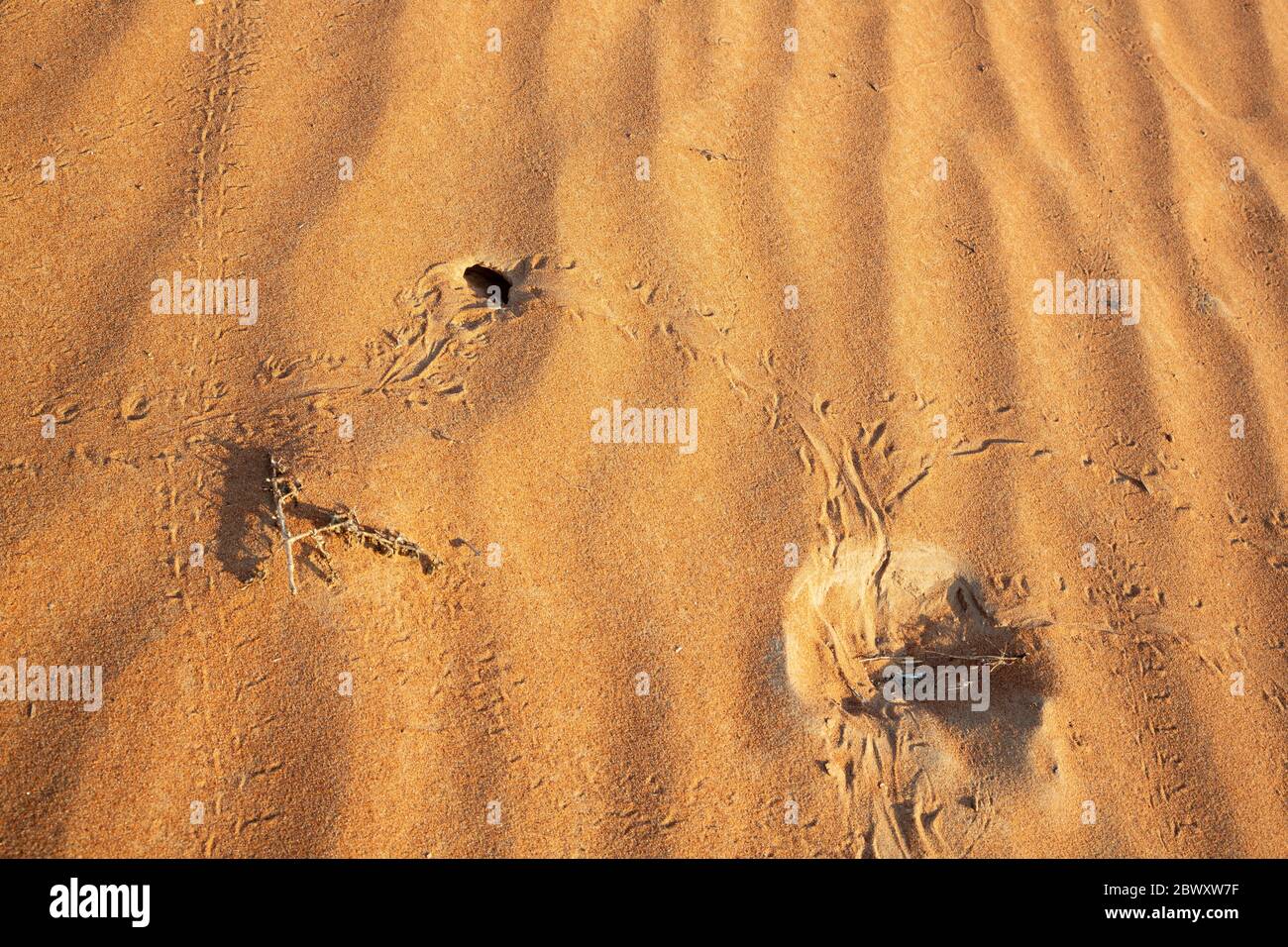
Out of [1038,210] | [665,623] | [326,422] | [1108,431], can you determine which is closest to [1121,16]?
[1038,210]

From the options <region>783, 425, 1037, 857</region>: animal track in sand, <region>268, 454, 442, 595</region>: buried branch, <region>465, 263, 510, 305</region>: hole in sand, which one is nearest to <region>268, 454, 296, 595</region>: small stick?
<region>268, 454, 442, 595</region>: buried branch

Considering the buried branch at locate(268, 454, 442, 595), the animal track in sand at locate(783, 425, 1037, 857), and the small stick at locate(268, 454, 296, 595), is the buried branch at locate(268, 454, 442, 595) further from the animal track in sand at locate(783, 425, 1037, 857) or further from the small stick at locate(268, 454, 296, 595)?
the animal track in sand at locate(783, 425, 1037, 857)

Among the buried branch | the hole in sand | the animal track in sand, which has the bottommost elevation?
the animal track in sand

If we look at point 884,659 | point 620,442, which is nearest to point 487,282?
point 620,442

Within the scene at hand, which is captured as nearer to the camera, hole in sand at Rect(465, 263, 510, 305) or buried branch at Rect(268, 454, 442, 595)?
buried branch at Rect(268, 454, 442, 595)

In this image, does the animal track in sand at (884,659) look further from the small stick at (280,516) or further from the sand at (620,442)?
the small stick at (280,516)

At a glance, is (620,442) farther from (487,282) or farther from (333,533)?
(333,533)

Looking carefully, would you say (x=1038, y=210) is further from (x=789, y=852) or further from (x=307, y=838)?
(x=307, y=838)
